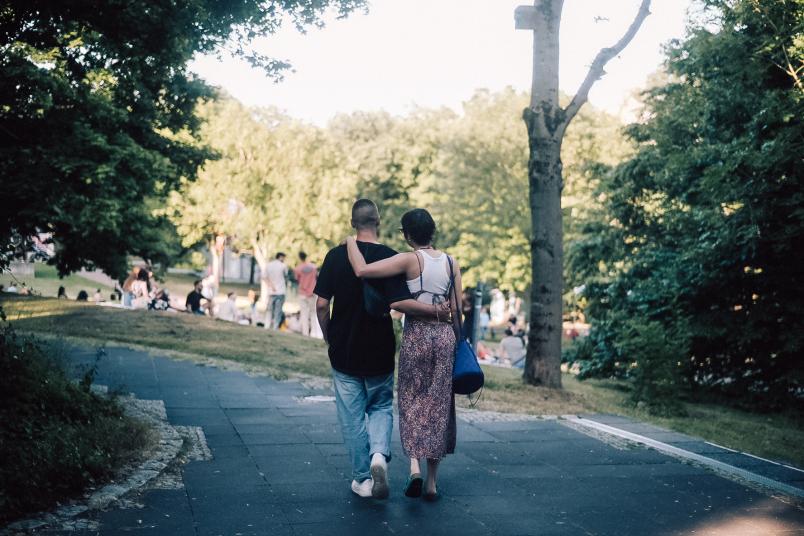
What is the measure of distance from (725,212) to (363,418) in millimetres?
10817

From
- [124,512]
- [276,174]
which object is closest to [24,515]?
[124,512]

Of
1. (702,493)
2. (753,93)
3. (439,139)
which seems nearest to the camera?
(702,493)

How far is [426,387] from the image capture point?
5660 mm

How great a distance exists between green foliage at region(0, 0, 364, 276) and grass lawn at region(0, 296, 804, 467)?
1.70 metres

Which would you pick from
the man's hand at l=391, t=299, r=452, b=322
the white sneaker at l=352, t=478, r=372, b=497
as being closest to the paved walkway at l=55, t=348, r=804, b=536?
the white sneaker at l=352, t=478, r=372, b=497

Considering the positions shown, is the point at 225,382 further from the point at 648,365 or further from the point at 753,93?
the point at 753,93


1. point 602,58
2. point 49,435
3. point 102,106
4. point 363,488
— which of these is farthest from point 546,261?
point 102,106

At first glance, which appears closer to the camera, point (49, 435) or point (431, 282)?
point (431, 282)

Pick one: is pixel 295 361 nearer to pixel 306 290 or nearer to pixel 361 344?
pixel 361 344

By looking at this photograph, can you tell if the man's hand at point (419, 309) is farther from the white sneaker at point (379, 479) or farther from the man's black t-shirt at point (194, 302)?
the man's black t-shirt at point (194, 302)

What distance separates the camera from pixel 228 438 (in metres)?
7.41

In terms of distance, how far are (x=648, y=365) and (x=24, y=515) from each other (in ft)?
27.0

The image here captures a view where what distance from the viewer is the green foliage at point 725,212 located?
35.8ft

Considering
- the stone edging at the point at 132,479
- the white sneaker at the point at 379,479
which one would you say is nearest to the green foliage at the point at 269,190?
the stone edging at the point at 132,479
